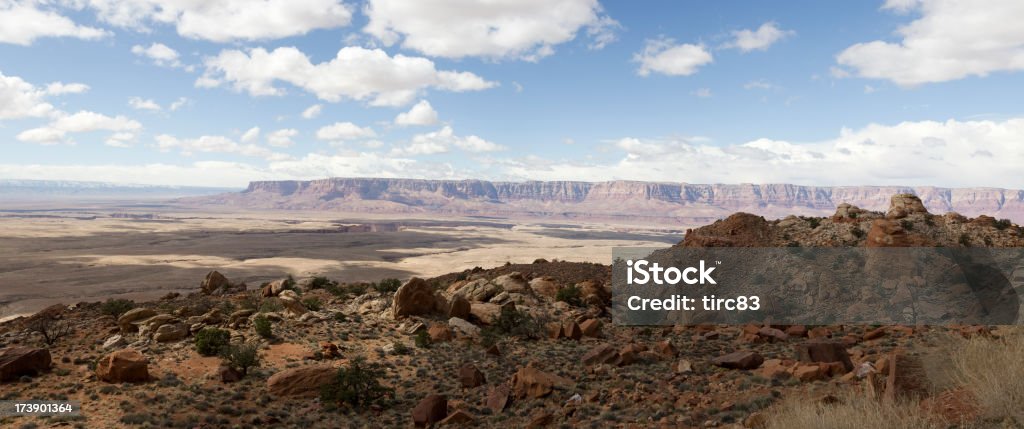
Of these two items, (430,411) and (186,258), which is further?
(186,258)

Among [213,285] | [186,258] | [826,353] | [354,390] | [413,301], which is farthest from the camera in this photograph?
[186,258]

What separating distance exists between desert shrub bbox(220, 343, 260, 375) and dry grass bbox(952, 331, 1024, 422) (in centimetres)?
1982

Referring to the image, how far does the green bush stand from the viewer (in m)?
19.9

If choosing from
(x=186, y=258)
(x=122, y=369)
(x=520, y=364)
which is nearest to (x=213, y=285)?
(x=122, y=369)

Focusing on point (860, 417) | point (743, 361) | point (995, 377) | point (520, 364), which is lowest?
point (520, 364)

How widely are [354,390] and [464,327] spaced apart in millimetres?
8992

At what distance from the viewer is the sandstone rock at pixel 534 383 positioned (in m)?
16.1

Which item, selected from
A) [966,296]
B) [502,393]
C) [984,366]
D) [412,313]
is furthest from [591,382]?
[966,296]

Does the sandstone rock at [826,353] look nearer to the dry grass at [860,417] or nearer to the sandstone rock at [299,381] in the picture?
the dry grass at [860,417]

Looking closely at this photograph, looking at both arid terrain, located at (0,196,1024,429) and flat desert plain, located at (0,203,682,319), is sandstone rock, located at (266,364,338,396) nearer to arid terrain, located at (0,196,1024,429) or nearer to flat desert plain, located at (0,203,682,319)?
arid terrain, located at (0,196,1024,429)

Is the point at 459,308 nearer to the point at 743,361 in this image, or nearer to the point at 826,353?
the point at 743,361

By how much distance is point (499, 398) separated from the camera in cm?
1605

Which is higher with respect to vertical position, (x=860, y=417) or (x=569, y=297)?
(x=860, y=417)

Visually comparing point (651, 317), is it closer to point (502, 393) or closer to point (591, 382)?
point (591, 382)
